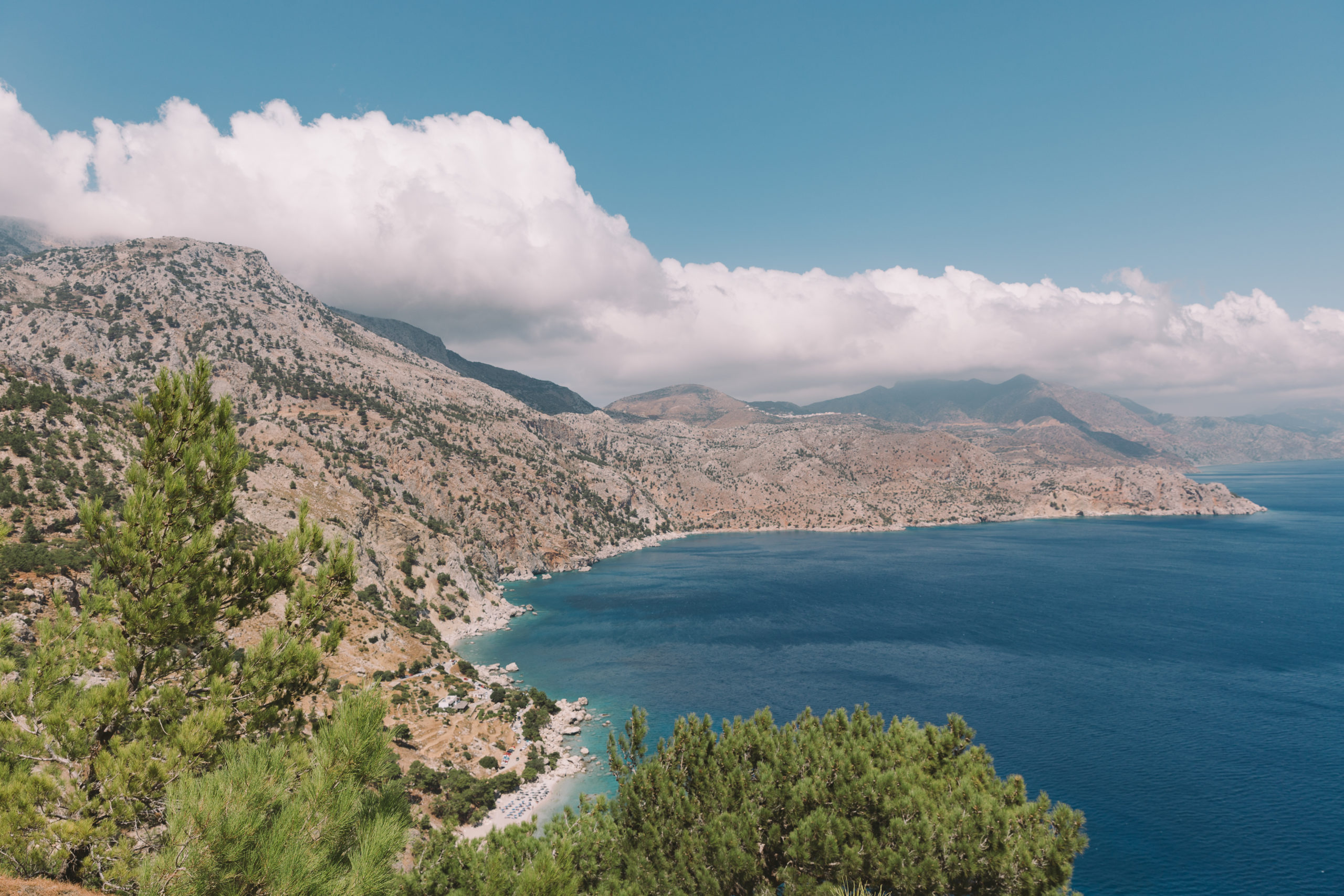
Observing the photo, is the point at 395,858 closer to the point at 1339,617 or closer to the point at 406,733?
the point at 406,733

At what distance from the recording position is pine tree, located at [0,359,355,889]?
975 centimetres

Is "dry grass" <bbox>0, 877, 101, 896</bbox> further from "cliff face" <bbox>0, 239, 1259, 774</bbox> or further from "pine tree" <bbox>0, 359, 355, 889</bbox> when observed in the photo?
"cliff face" <bbox>0, 239, 1259, 774</bbox>

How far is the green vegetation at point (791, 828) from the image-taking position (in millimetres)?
14977

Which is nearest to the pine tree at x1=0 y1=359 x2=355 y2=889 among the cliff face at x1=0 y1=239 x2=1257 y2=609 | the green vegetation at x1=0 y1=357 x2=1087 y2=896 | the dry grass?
the green vegetation at x1=0 y1=357 x2=1087 y2=896

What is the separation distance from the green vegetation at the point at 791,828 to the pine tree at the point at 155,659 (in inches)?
301

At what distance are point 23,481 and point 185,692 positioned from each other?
6091cm

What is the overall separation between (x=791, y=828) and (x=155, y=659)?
17.2m

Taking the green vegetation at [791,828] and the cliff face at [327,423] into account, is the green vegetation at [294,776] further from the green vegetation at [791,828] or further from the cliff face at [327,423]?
the cliff face at [327,423]

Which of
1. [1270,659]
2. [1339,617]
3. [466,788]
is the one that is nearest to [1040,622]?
[1270,659]

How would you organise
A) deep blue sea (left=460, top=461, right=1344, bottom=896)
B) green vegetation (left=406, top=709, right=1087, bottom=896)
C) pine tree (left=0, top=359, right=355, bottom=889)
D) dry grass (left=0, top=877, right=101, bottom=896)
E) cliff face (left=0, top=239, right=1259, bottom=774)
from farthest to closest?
cliff face (left=0, top=239, right=1259, bottom=774) < deep blue sea (left=460, top=461, right=1344, bottom=896) < green vegetation (left=406, top=709, right=1087, bottom=896) < pine tree (left=0, top=359, right=355, bottom=889) < dry grass (left=0, top=877, right=101, bottom=896)

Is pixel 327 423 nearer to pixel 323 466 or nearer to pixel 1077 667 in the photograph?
pixel 323 466

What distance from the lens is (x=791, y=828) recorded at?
17.8m

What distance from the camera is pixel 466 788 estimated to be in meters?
44.3

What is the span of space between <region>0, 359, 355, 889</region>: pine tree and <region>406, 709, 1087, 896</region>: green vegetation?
25.1 ft
